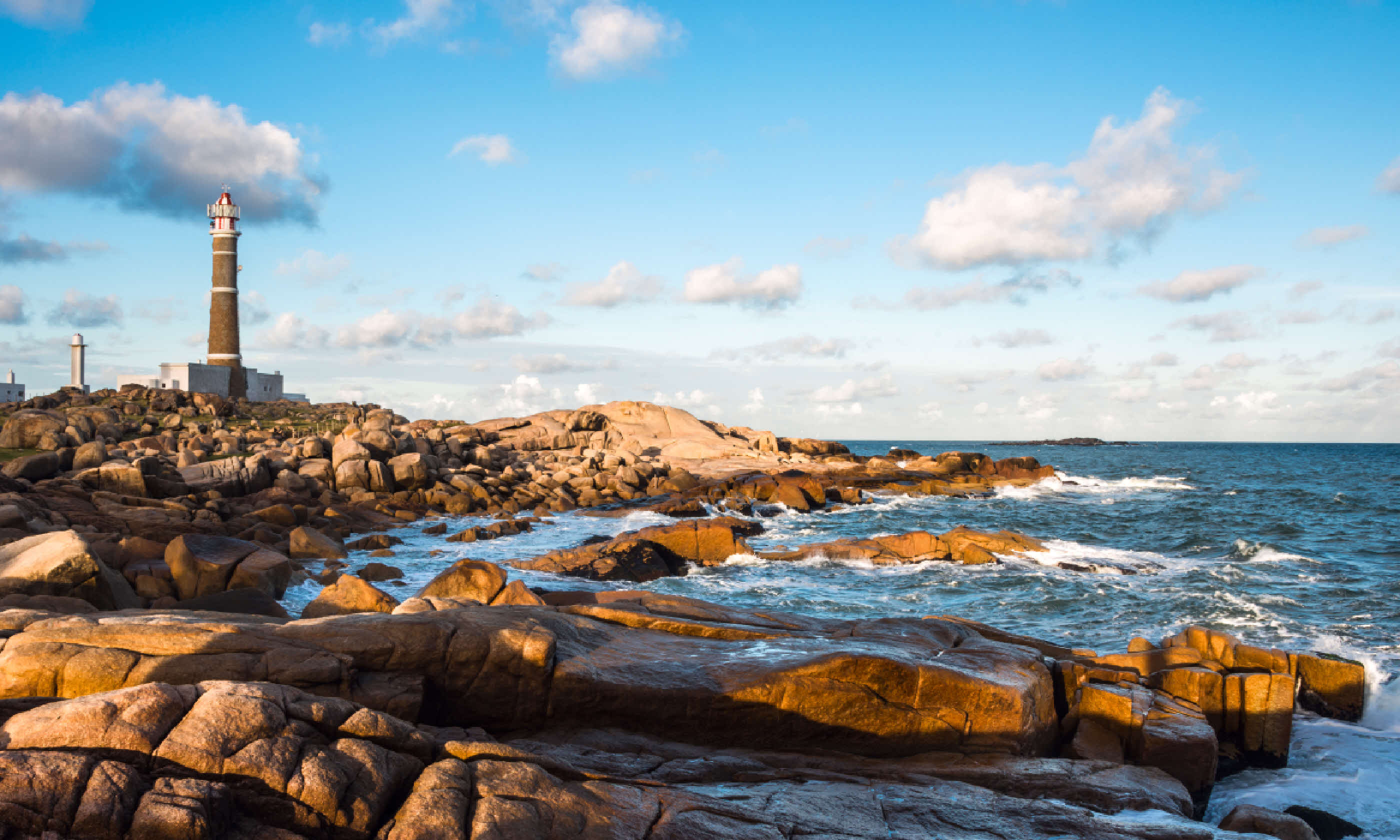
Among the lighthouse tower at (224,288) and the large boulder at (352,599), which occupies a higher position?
the lighthouse tower at (224,288)

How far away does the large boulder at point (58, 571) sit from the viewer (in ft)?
35.0

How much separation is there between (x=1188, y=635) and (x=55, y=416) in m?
39.5

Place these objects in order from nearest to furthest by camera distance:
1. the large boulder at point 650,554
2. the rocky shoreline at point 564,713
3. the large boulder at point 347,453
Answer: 1. the rocky shoreline at point 564,713
2. the large boulder at point 650,554
3. the large boulder at point 347,453

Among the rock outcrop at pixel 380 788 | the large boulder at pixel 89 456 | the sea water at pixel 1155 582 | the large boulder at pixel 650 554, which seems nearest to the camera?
the rock outcrop at pixel 380 788

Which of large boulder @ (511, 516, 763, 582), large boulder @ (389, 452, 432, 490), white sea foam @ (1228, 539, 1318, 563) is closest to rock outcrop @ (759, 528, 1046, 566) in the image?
large boulder @ (511, 516, 763, 582)

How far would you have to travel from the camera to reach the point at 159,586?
14.0 meters

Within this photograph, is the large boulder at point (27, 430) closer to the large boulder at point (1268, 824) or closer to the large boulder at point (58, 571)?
the large boulder at point (58, 571)

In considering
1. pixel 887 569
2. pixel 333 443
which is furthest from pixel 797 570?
pixel 333 443

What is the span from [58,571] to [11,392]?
68.3m

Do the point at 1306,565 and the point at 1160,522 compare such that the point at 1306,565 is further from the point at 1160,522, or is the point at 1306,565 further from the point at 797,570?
the point at 797,570

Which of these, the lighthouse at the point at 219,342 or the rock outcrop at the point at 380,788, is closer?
the rock outcrop at the point at 380,788

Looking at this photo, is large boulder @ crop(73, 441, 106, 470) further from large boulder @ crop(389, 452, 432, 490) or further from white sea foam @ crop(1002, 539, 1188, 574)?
white sea foam @ crop(1002, 539, 1188, 574)

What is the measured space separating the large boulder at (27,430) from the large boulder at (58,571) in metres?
26.0

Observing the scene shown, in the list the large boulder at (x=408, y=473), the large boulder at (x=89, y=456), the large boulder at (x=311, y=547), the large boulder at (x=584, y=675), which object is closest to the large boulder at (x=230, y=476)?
the large boulder at (x=89, y=456)
